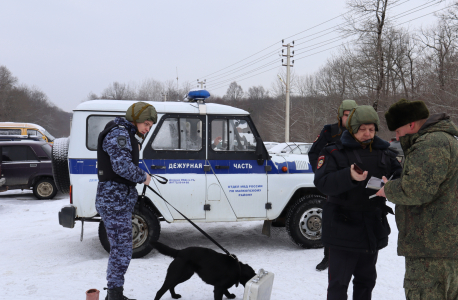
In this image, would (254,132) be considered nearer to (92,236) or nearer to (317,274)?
(317,274)

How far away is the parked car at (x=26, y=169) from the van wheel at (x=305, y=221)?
7964 mm

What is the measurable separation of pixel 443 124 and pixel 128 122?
252 cm

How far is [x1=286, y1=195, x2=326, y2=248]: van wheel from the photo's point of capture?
5.07 m

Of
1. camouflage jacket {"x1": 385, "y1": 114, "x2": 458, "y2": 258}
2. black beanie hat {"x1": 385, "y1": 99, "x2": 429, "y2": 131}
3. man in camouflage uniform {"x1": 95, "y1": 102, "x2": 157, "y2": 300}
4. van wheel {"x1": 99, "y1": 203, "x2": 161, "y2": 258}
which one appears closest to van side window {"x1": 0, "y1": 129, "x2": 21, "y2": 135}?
van wheel {"x1": 99, "y1": 203, "x2": 161, "y2": 258}

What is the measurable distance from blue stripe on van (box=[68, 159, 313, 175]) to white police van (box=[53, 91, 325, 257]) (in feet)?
0.04

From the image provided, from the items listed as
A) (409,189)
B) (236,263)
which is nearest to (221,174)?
(236,263)

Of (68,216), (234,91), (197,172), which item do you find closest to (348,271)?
(197,172)

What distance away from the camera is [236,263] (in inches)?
134

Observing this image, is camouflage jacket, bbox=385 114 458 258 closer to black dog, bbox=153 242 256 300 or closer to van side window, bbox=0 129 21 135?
black dog, bbox=153 242 256 300

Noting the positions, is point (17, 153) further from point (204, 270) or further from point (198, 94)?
point (204, 270)

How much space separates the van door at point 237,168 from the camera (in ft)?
16.2

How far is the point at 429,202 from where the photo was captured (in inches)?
81.1

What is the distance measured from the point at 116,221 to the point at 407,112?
248 centimetres

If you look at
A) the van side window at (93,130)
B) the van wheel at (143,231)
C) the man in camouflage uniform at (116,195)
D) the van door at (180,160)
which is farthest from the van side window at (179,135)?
the man in camouflage uniform at (116,195)
